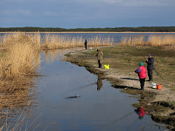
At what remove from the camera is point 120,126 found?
9.67 m

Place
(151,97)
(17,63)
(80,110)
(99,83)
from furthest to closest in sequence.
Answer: (17,63) → (99,83) → (151,97) → (80,110)

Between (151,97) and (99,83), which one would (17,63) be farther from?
(151,97)

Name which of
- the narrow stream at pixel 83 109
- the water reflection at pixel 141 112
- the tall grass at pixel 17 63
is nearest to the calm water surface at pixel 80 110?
the narrow stream at pixel 83 109

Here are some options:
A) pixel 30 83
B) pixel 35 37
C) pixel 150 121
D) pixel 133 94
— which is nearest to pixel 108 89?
pixel 133 94

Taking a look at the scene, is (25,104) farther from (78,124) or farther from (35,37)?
(35,37)

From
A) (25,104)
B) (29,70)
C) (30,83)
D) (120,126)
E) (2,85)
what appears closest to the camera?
(120,126)

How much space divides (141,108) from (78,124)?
288cm

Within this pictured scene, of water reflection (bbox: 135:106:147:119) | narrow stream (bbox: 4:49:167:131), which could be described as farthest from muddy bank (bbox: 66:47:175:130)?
narrow stream (bbox: 4:49:167:131)

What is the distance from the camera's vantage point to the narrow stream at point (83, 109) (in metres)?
9.63

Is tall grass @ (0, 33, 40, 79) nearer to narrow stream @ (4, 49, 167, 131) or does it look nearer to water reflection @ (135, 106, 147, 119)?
narrow stream @ (4, 49, 167, 131)

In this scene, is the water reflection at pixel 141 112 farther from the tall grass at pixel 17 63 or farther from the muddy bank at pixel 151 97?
the tall grass at pixel 17 63

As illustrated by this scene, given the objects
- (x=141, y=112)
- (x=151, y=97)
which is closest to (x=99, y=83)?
(x=151, y=97)

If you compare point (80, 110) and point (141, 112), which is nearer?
point (141, 112)

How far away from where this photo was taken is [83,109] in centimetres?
1161
